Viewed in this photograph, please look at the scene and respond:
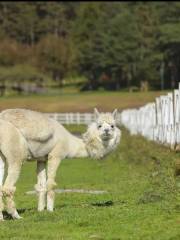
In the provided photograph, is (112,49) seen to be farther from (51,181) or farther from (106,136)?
(51,181)

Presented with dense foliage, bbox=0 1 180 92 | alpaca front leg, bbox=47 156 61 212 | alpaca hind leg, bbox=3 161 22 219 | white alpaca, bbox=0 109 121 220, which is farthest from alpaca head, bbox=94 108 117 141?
dense foliage, bbox=0 1 180 92

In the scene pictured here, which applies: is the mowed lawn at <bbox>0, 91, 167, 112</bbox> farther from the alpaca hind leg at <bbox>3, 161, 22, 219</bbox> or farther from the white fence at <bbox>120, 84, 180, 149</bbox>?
the alpaca hind leg at <bbox>3, 161, 22, 219</bbox>

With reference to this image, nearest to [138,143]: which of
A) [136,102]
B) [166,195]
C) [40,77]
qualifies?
[166,195]

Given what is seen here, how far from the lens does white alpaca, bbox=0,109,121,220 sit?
13.0 metres

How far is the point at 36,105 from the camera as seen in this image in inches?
3410

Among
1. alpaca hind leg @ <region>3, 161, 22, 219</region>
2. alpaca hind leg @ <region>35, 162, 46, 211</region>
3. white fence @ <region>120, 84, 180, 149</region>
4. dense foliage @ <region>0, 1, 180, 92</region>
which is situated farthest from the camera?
dense foliage @ <region>0, 1, 180, 92</region>

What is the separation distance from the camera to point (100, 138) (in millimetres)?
14273

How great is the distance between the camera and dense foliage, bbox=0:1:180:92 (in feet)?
360

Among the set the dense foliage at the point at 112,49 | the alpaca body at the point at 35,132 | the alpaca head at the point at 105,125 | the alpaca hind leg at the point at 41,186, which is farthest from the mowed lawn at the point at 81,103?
the alpaca body at the point at 35,132

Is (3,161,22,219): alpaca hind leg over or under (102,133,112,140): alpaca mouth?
under

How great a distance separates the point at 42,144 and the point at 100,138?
4.11ft

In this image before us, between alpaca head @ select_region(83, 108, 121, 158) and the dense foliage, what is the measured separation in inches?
3373

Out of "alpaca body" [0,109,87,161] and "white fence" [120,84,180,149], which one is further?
"white fence" [120,84,180,149]

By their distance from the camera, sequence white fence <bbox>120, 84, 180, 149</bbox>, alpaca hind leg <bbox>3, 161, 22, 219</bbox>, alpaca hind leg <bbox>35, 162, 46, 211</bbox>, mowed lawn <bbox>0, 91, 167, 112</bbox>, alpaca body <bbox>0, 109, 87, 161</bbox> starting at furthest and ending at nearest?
mowed lawn <bbox>0, 91, 167, 112</bbox> → white fence <bbox>120, 84, 180, 149</bbox> → alpaca hind leg <bbox>35, 162, 46, 211</bbox> → alpaca body <bbox>0, 109, 87, 161</bbox> → alpaca hind leg <bbox>3, 161, 22, 219</bbox>
